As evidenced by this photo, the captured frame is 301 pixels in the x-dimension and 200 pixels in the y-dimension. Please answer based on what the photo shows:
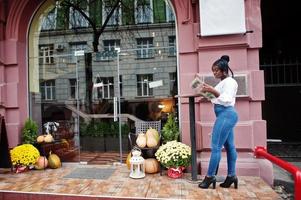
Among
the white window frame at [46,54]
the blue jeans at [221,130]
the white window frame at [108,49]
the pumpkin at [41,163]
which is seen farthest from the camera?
the white window frame at [46,54]

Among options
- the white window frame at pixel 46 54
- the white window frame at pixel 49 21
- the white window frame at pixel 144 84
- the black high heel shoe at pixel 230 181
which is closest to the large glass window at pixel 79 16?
the white window frame at pixel 49 21

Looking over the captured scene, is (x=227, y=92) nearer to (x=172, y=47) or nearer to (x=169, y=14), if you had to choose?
(x=172, y=47)

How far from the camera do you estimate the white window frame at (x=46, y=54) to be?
27.1 feet

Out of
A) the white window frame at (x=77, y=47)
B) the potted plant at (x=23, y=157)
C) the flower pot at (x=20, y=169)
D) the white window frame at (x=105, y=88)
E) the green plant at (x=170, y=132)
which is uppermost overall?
the white window frame at (x=77, y=47)

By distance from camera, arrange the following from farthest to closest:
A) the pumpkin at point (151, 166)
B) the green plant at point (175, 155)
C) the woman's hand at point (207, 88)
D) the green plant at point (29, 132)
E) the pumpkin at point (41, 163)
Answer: the green plant at point (29, 132) → the pumpkin at point (41, 163) → the pumpkin at point (151, 166) → the green plant at point (175, 155) → the woman's hand at point (207, 88)

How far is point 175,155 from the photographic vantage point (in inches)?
235

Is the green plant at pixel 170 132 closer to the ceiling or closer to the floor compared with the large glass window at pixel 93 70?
closer to the floor

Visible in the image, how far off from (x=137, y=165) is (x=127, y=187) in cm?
68

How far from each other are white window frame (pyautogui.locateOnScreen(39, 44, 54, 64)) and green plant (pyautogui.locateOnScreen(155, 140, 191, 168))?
4133 millimetres

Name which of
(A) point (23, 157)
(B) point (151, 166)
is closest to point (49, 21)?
(A) point (23, 157)

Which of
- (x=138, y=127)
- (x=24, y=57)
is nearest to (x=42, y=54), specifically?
(x=24, y=57)

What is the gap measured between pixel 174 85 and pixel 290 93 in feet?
22.7

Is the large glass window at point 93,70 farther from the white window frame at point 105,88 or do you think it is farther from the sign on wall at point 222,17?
the sign on wall at point 222,17

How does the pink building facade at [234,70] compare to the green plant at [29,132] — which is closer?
the pink building facade at [234,70]
